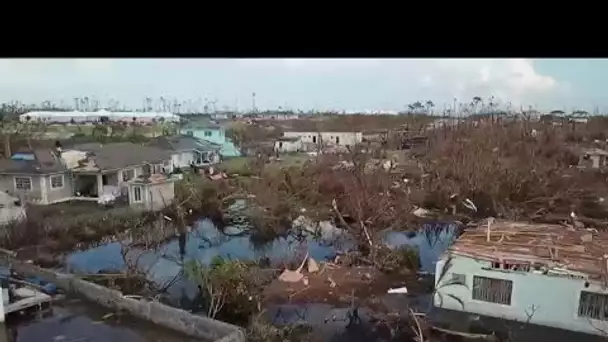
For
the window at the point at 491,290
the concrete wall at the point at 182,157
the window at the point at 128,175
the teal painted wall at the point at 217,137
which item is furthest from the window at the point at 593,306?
the window at the point at 128,175

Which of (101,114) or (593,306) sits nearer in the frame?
(593,306)

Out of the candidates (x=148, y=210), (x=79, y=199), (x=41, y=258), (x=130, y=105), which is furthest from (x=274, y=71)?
(x=41, y=258)

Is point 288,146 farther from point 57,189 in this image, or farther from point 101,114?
point 57,189

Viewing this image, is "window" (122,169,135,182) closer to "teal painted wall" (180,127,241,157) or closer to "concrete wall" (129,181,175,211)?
"concrete wall" (129,181,175,211)

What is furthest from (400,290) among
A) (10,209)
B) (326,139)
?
(10,209)
